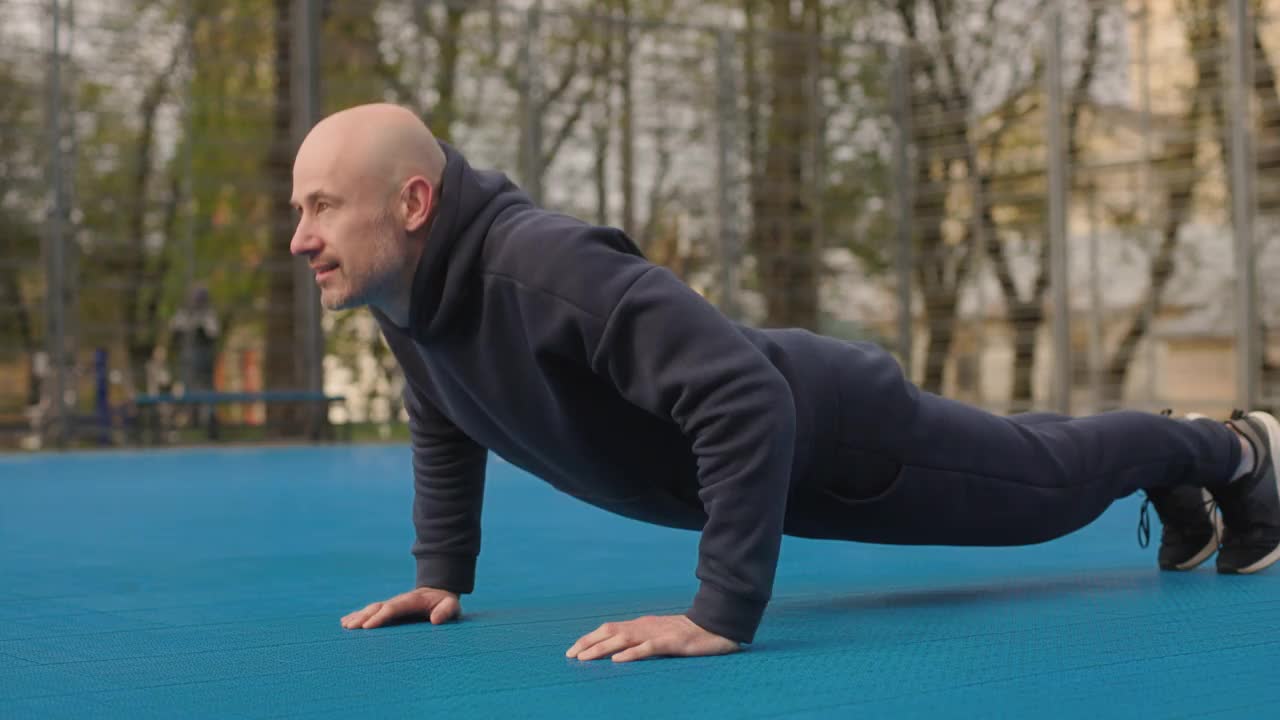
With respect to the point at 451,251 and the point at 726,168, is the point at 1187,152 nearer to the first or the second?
the point at 726,168

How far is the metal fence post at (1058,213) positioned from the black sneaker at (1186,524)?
8.03m

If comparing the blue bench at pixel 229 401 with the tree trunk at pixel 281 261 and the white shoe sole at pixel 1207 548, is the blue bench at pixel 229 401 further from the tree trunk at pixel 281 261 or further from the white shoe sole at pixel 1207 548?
the white shoe sole at pixel 1207 548

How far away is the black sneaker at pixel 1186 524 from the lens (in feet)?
10.3

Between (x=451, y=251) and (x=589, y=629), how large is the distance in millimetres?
604

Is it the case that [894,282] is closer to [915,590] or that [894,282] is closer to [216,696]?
[915,590]

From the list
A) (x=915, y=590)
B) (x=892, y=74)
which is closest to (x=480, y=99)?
(x=892, y=74)

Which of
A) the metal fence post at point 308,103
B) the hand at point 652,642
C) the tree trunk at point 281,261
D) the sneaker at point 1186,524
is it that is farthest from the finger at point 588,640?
the tree trunk at point 281,261

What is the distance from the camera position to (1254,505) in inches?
120

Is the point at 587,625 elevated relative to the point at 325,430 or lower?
elevated

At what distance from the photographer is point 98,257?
10.2 metres

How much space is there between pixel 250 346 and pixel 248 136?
4.41 ft

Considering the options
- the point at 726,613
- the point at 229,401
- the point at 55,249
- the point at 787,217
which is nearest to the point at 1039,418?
the point at 726,613

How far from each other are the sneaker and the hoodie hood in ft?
4.84

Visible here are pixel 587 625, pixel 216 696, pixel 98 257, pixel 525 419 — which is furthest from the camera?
pixel 98 257
